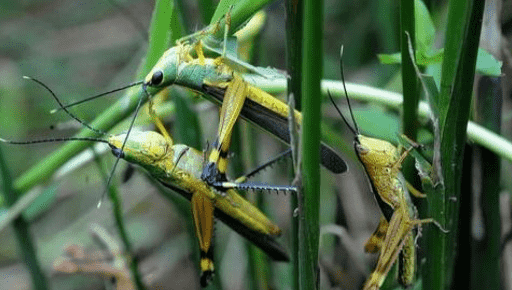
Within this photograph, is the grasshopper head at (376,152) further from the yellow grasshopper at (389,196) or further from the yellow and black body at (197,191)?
the yellow and black body at (197,191)

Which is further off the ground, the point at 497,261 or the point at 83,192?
the point at 497,261

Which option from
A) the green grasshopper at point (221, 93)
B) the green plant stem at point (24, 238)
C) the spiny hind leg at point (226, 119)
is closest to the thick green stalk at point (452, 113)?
the green grasshopper at point (221, 93)

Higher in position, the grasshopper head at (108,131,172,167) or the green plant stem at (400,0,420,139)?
the green plant stem at (400,0,420,139)

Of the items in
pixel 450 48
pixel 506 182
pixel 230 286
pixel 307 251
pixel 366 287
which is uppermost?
pixel 450 48

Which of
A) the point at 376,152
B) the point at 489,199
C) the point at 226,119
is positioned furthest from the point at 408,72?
the point at 489,199

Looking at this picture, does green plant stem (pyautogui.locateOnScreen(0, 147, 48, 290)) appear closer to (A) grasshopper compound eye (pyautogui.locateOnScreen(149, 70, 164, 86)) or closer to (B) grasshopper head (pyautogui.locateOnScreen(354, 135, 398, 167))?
(A) grasshopper compound eye (pyautogui.locateOnScreen(149, 70, 164, 86))

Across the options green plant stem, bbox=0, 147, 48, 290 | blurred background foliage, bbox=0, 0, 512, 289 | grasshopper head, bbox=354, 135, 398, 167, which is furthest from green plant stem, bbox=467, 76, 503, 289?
green plant stem, bbox=0, 147, 48, 290

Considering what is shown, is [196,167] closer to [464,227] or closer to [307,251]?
[307,251]

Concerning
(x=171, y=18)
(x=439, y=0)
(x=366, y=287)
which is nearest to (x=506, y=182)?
(x=439, y=0)
